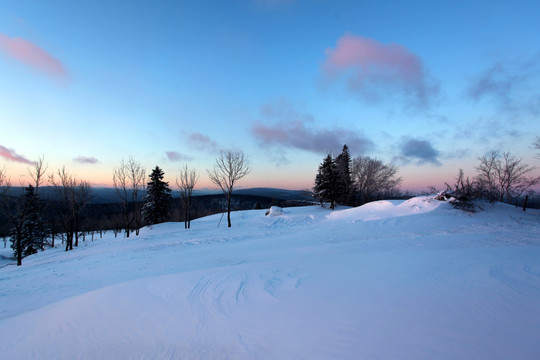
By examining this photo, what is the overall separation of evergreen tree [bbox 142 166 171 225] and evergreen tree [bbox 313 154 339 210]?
2098 centimetres

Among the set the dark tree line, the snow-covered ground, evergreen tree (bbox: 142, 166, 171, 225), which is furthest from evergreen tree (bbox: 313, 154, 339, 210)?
evergreen tree (bbox: 142, 166, 171, 225)

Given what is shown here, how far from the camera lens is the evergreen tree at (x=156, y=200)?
92.0 ft

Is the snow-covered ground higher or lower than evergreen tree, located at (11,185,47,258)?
higher

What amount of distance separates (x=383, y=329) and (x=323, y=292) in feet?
4.10

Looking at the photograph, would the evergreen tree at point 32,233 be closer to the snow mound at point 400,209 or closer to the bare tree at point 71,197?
the bare tree at point 71,197

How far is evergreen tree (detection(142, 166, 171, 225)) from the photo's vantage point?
2805cm

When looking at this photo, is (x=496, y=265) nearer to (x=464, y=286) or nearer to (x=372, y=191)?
(x=464, y=286)

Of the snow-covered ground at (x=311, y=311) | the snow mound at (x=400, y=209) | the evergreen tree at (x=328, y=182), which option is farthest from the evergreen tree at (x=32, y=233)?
the snow mound at (x=400, y=209)

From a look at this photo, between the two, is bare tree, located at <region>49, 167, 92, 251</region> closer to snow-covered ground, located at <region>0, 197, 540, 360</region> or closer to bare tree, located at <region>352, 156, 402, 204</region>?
snow-covered ground, located at <region>0, 197, 540, 360</region>

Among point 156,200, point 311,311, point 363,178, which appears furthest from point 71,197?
point 363,178

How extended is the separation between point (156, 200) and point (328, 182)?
22824 millimetres

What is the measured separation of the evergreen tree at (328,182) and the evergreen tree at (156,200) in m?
21.0

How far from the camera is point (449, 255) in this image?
18.0 ft

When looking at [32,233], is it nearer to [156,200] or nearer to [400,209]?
[156,200]
